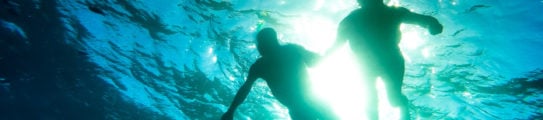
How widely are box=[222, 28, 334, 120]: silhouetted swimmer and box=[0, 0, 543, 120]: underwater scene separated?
110mm

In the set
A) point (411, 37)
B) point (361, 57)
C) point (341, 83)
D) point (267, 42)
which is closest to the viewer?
point (361, 57)

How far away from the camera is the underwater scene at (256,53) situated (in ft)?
27.2

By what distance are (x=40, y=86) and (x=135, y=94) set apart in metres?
6.82

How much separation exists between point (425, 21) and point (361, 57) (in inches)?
38.9

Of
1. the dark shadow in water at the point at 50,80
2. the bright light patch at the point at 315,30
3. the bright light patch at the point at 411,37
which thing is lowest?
the bright light patch at the point at 411,37

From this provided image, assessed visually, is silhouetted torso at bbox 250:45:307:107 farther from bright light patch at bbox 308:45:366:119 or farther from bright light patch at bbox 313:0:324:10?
bright light patch at bbox 313:0:324:10

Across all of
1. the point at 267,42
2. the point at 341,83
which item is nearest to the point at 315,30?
the point at 341,83

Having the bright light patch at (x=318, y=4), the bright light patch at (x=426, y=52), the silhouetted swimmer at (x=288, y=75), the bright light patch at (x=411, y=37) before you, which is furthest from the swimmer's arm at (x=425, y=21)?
the bright light patch at (x=426, y=52)

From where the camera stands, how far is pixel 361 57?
5.08m

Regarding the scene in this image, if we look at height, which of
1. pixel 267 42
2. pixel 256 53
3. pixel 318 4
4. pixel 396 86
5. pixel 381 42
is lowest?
pixel 396 86

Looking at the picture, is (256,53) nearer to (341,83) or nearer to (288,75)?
(341,83)

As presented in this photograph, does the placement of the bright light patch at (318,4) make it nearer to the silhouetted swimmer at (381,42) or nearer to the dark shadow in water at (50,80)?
the silhouetted swimmer at (381,42)

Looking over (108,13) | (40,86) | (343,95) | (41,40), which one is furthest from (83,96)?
(343,95)

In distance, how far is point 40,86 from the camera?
22.0 m
